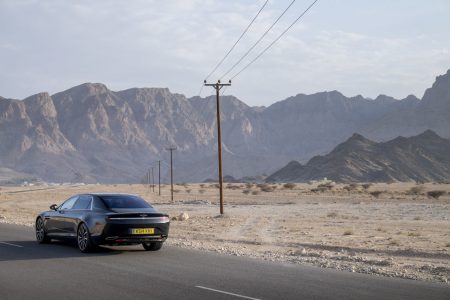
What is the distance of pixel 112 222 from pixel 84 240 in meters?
1.28

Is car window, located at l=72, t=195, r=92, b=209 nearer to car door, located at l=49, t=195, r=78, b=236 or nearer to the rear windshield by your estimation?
car door, located at l=49, t=195, r=78, b=236

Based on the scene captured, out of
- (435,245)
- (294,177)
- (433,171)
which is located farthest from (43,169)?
(435,245)

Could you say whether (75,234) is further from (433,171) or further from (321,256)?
(433,171)

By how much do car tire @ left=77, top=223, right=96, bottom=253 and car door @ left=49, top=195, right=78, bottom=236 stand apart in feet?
2.79

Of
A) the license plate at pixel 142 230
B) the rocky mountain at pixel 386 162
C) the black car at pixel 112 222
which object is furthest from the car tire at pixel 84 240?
the rocky mountain at pixel 386 162

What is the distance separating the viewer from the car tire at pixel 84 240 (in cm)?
1512

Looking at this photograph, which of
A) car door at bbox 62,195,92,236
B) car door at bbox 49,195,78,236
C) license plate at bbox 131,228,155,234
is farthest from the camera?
car door at bbox 49,195,78,236

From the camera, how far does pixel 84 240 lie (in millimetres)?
15430

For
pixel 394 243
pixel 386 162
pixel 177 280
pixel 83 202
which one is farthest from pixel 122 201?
pixel 386 162

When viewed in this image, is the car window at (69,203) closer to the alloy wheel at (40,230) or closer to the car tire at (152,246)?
the alloy wheel at (40,230)

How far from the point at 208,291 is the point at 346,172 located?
12037 cm

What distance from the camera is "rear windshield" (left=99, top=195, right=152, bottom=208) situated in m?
15.4

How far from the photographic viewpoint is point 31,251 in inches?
617

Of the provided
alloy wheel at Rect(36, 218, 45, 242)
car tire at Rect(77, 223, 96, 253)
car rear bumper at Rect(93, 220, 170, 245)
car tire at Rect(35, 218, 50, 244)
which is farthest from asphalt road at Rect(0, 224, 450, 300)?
alloy wheel at Rect(36, 218, 45, 242)
